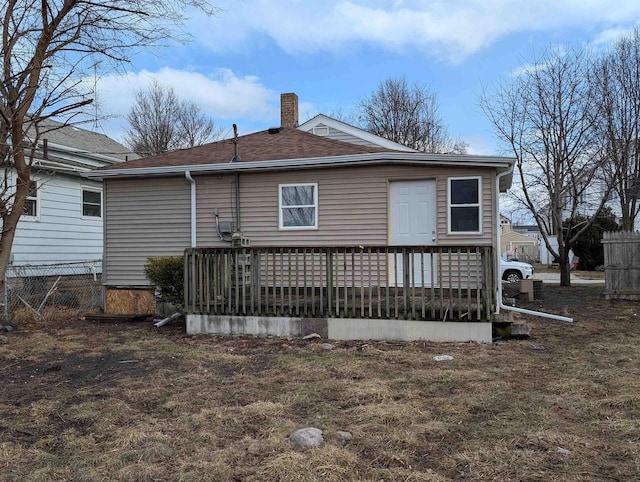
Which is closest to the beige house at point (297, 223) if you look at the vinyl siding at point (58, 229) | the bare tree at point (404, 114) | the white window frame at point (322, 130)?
the vinyl siding at point (58, 229)

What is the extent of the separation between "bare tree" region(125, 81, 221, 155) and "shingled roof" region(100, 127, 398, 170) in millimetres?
18869

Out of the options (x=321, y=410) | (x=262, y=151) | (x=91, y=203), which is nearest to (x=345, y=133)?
(x=262, y=151)

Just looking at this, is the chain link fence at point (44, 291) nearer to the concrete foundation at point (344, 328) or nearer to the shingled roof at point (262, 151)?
the shingled roof at point (262, 151)

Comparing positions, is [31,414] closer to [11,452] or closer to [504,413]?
[11,452]

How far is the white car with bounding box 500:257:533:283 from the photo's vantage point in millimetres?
15367

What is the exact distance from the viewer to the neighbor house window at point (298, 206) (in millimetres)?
9008

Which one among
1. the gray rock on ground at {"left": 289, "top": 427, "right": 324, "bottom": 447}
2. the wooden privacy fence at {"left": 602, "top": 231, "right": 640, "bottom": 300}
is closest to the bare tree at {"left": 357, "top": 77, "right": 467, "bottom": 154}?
the wooden privacy fence at {"left": 602, "top": 231, "right": 640, "bottom": 300}

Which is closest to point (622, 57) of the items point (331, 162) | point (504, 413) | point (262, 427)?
point (331, 162)

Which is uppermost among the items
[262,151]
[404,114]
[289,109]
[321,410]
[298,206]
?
[404,114]

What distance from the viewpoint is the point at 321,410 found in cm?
387

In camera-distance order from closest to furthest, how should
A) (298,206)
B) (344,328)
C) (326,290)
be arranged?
(344,328)
(326,290)
(298,206)

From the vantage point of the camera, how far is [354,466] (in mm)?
2861

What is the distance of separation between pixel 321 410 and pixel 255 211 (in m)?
5.87

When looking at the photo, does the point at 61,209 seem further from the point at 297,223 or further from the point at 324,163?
the point at 324,163
